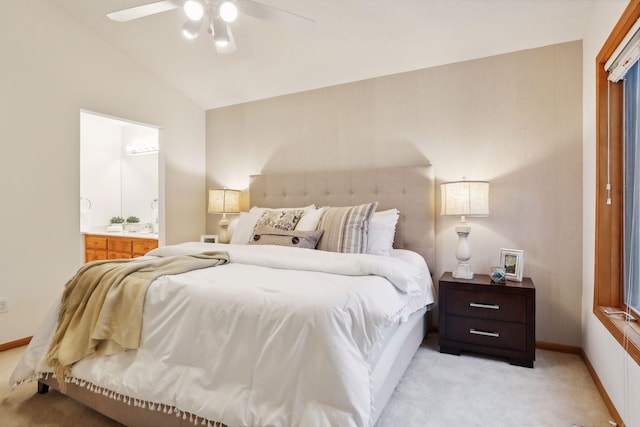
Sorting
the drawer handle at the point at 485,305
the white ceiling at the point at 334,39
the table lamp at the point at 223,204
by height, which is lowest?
the drawer handle at the point at 485,305

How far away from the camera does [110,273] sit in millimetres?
1851

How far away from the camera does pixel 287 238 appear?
2699 millimetres

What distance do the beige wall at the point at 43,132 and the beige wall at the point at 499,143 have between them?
2.10 m

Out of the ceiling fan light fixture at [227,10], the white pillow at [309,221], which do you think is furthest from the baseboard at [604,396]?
the ceiling fan light fixture at [227,10]

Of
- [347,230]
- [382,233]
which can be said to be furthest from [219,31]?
[382,233]

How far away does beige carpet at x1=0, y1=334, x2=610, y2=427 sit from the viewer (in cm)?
177

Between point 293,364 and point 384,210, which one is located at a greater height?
point 384,210

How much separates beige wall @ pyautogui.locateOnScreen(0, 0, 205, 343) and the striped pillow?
90.1 inches

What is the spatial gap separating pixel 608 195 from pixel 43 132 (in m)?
4.13

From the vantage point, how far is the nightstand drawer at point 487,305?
236 centimetres

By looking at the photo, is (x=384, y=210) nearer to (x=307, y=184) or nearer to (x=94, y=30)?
(x=307, y=184)

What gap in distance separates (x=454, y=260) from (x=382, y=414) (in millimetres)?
1577

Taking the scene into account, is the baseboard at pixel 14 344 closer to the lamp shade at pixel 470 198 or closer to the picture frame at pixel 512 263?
the lamp shade at pixel 470 198

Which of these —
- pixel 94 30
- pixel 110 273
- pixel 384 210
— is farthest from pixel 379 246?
pixel 94 30
